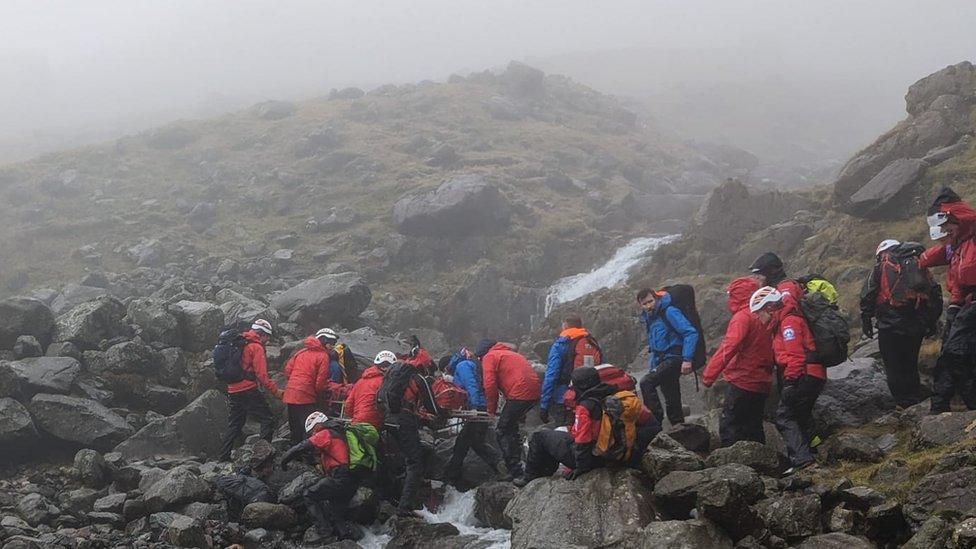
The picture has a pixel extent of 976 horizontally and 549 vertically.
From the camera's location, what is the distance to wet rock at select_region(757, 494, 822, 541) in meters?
7.55

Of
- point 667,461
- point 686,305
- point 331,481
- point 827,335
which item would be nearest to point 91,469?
point 331,481

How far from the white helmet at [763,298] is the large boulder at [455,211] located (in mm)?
28795

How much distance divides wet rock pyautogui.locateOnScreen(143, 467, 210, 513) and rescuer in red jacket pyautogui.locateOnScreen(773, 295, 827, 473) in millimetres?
9950

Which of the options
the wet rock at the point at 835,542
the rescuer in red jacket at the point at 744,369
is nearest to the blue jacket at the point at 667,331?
the rescuer in red jacket at the point at 744,369

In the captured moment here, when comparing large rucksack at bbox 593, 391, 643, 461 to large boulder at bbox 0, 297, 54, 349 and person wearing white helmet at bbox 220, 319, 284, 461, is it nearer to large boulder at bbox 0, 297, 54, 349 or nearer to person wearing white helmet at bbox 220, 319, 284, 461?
person wearing white helmet at bbox 220, 319, 284, 461

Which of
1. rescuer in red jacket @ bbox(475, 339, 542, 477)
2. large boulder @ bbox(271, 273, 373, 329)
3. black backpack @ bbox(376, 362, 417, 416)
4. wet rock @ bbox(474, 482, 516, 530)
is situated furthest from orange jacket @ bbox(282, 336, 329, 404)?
large boulder @ bbox(271, 273, 373, 329)

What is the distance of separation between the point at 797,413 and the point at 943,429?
1.80m

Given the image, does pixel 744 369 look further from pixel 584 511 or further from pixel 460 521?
pixel 460 521

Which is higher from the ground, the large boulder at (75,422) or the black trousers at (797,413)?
the black trousers at (797,413)

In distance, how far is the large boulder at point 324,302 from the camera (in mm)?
23562

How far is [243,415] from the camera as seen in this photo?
14.9m

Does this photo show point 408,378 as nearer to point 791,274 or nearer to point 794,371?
point 794,371

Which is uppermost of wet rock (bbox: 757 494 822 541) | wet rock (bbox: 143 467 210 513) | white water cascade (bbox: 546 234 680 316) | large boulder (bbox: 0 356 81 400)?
wet rock (bbox: 757 494 822 541)

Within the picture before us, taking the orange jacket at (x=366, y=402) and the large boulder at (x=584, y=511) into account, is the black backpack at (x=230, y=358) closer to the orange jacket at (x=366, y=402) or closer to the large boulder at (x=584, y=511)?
the orange jacket at (x=366, y=402)
